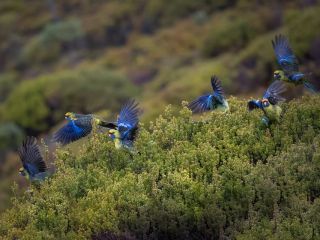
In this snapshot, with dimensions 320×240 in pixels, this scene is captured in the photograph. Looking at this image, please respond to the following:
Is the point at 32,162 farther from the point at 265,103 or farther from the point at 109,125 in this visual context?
the point at 265,103

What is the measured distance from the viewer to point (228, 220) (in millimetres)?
5902

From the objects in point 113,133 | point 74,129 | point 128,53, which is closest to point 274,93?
point 113,133

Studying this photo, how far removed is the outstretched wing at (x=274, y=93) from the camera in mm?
6785

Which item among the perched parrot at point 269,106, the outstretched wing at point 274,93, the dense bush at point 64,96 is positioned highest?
the dense bush at point 64,96

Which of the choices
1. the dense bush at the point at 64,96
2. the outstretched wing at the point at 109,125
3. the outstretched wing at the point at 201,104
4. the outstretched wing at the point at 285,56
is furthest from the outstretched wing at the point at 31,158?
the dense bush at the point at 64,96

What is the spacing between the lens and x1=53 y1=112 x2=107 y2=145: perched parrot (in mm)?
7500

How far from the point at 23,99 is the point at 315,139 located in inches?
845

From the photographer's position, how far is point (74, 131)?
754 centimetres

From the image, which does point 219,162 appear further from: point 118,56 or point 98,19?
point 98,19

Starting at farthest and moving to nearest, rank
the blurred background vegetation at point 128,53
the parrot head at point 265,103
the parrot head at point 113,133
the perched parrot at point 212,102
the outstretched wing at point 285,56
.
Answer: the blurred background vegetation at point 128,53
the outstretched wing at point 285,56
the perched parrot at point 212,102
the parrot head at point 113,133
the parrot head at point 265,103

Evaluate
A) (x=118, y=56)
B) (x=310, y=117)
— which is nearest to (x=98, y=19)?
(x=118, y=56)

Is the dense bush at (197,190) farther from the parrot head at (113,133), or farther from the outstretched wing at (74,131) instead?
the outstretched wing at (74,131)

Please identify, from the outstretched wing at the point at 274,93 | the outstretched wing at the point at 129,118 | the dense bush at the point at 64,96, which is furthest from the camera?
the dense bush at the point at 64,96

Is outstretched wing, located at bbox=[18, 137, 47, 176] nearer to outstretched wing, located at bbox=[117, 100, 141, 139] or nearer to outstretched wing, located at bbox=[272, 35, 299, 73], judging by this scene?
outstretched wing, located at bbox=[117, 100, 141, 139]
